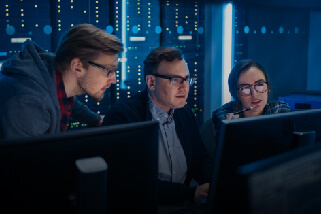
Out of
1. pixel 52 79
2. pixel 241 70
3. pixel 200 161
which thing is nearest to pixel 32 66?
pixel 52 79

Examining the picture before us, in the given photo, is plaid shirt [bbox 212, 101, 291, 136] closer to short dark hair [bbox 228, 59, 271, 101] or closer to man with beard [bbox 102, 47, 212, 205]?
short dark hair [bbox 228, 59, 271, 101]

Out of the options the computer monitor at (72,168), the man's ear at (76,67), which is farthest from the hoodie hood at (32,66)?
the computer monitor at (72,168)

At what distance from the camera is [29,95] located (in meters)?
1.58

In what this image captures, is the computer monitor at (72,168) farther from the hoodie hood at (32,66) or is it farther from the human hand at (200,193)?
the hoodie hood at (32,66)

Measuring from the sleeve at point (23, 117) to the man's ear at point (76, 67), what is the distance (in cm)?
33

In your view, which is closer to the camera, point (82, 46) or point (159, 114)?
point (82, 46)

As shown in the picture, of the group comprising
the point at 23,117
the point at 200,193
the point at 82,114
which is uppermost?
the point at 23,117

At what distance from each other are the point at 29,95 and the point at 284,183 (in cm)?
121

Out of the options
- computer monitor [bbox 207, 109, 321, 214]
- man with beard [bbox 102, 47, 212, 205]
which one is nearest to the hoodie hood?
man with beard [bbox 102, 47, 212, 205]

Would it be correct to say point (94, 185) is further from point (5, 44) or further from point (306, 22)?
point (306, 22)

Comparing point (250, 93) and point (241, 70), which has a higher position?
point (241, 70)

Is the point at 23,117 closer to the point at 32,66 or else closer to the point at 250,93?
the point at 32,66

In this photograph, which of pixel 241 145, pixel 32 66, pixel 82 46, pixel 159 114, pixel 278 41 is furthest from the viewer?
pixel 278 41

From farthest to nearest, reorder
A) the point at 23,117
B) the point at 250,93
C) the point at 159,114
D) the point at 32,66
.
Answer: the point at 250,93, the point at 159,114, the point at 32,66, the point at 23,117
